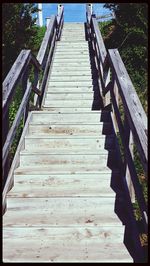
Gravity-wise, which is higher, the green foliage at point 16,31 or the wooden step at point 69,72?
the green foliage at point 16,31

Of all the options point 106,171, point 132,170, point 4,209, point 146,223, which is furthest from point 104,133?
point 146,223

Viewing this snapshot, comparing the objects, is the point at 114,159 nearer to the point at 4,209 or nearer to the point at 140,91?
the point at 4,209

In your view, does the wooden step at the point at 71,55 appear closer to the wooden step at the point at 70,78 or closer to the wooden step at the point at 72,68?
the wooden step at the point at 72,68

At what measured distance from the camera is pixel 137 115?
119 inches

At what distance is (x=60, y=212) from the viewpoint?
3.29 m

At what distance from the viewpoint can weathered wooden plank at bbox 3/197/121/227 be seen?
3.10 m

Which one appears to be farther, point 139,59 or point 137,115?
point 139,59

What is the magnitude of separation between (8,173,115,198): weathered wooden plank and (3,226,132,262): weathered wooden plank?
566 millimetres

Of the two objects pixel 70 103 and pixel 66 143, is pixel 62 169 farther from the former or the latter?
pixel 70 103

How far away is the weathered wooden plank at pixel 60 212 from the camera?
10.2 feet

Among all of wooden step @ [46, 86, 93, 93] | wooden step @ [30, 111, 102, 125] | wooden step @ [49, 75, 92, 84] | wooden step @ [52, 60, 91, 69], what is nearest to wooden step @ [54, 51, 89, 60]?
wooden step @ [52, 60, 91, 69]

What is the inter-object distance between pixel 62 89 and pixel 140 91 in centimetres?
328

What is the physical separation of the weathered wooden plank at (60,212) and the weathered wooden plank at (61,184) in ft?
0.57

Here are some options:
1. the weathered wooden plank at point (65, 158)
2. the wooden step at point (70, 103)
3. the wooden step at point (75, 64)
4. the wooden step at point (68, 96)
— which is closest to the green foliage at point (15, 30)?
the wooden step at point (75, 64)
